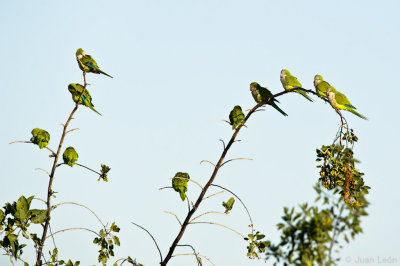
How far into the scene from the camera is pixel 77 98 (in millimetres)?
3746

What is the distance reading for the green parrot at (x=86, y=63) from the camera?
3.92 metres

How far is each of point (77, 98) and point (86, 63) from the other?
384mm

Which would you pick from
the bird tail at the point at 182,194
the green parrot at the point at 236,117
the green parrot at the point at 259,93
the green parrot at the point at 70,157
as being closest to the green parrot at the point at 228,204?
the bird tail at the point at 182,194

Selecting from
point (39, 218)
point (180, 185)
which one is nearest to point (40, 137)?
point (39, 218)

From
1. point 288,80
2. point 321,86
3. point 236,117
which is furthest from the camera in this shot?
point 288,80

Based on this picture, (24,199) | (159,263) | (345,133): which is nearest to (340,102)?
(345,133)

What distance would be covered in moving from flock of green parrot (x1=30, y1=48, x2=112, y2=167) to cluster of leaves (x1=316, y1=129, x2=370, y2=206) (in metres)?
1.83

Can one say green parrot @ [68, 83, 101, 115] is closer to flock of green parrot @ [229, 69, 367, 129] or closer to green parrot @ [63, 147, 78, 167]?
green parrot @ [63, 147, 78, 167]

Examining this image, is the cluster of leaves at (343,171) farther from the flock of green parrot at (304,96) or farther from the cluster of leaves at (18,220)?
the cluster of leaves at (18,220)

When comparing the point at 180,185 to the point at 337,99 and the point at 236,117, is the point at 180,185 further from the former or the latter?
the point at 337,99

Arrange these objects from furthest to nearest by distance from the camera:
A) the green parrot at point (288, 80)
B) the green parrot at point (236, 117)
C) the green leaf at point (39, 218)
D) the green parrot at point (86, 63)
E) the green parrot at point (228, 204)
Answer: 1. the green parrot at point (288, 80)
2. the green parrot at point (86, 63)
3. the green leaf at point (39, 218)
4. the green parrot at point (228, 204)
5. the green parrot at point (236, 117)

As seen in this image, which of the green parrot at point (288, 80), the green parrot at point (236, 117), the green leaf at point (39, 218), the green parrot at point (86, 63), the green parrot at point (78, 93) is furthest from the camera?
the green parrot at point (288, 80)

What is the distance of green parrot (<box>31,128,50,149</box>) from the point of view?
3.77 meters

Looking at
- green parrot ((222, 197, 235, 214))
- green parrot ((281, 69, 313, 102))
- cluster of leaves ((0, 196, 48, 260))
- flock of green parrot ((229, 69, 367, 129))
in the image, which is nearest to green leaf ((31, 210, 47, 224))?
cluster of leaves ((0, 196, 48, 260))
